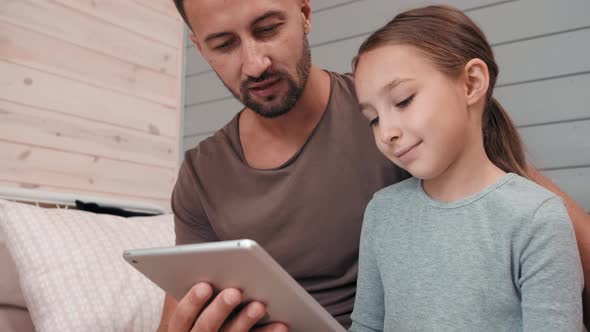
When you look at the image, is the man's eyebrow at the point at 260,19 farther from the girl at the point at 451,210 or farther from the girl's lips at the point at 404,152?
the girl's lips at the point at 404,152

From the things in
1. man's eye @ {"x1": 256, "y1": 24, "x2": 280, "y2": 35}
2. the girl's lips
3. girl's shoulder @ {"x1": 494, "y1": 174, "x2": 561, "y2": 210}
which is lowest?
girl's shoulder @ {"x1": 494, "y1": 174, "x2": 561, "y2": 210}

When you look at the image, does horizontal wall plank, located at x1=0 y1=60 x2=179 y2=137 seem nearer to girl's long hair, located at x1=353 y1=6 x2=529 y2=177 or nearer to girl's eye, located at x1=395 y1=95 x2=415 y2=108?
girl's long hair, located at x1=353 y1=6 x2=529 y2=177

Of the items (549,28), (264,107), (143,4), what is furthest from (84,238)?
(549,28)

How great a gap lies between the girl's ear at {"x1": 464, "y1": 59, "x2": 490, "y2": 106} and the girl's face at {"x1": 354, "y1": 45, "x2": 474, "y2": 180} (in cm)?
2

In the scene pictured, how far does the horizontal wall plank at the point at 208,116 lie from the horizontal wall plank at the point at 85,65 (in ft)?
0.29

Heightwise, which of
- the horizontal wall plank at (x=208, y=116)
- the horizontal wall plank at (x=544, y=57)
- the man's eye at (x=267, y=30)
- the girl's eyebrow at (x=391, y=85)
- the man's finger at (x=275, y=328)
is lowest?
the horizontal wall plank at (x=208, y=116)

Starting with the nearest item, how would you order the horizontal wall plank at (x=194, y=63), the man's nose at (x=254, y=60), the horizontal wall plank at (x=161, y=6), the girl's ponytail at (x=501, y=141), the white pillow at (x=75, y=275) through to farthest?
the girl's ponytail at (x=501, y=141), the man's nose at (x=254, y=60), the white pillow at (x=75, y=275), the horizontal wall plank at (x=161, y=6), the horizontal wall plank at (x=194, y=63)

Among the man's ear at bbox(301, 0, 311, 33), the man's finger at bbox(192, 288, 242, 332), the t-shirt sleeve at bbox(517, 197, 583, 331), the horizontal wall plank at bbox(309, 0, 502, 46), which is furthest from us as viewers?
the horizontal wall plank at bbox(309, 0, 502, 46)

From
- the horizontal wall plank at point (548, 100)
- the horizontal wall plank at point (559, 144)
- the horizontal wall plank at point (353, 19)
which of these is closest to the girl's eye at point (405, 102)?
the horizontal wall plank at point (559, 144)

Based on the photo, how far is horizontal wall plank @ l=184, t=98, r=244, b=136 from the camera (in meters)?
2.42

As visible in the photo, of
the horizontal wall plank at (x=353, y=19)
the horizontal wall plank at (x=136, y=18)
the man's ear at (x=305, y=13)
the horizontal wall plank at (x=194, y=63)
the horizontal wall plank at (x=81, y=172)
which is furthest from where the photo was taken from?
the horizontal wall plank at (x=194, y=63)

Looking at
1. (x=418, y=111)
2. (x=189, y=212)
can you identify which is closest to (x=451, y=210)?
(x=418, y=111)

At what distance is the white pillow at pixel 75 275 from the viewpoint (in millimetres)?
1387

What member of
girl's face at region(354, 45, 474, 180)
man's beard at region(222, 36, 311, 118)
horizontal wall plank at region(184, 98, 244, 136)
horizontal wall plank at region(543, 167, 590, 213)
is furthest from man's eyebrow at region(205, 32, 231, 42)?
horizontal wall plank at region(184, 98, 244, 136)
